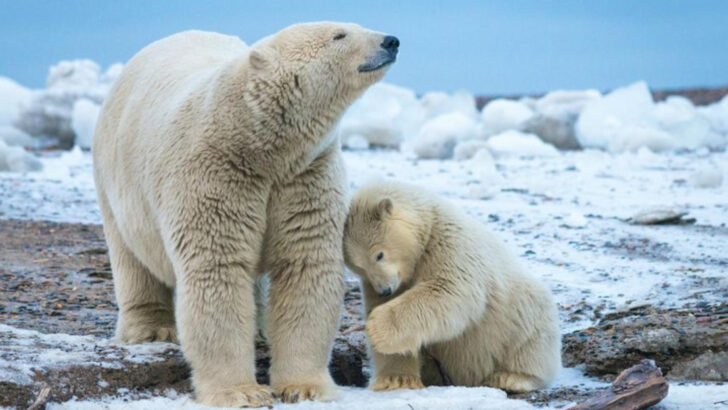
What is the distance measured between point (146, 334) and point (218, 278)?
1240 mm

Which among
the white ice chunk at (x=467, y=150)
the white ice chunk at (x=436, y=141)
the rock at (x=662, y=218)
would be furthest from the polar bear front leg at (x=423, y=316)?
the white ice chunk at (x=436, y=141)

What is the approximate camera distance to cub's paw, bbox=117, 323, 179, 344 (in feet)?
20.2

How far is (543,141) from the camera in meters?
19.9

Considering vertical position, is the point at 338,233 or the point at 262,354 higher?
the point at 338,233

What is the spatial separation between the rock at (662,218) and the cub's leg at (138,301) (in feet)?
16.9

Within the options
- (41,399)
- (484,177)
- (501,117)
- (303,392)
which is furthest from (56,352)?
(501,117)

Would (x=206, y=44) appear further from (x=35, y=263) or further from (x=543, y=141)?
(x=543, y=141)

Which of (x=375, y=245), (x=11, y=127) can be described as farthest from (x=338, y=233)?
(x=11, y=127)

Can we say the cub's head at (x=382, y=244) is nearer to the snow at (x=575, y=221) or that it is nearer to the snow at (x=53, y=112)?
the snow at (x=575, y=221)

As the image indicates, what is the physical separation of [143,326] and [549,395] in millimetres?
2283

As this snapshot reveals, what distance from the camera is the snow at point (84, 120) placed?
63.5 ft

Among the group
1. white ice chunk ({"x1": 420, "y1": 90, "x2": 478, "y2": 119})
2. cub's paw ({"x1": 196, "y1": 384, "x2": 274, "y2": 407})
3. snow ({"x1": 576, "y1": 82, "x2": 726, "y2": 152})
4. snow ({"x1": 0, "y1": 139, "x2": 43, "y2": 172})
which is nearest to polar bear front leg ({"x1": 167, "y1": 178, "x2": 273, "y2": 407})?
cub's paw ({"x1": 196, "y1": 384, "x2": 274, "y2": 407})

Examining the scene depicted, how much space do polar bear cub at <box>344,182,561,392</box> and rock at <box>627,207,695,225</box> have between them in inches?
171

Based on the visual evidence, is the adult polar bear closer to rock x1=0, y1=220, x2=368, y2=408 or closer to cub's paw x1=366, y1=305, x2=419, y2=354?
cub's paw x1=366, y1=305, x2=419, y2=354
